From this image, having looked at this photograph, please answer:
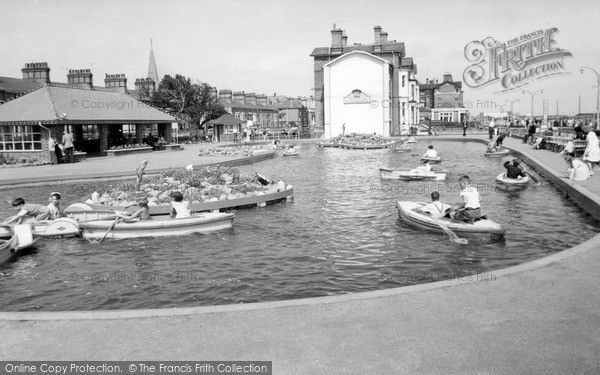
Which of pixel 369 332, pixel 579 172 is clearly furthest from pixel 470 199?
pixel 579 172

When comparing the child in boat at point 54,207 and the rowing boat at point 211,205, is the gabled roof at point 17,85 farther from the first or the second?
the child in boat at point 54,207

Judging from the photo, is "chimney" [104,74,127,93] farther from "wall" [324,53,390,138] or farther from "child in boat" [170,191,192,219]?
"child in boat" [170,191,192,219]

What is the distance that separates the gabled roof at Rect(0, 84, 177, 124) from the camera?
3306cm

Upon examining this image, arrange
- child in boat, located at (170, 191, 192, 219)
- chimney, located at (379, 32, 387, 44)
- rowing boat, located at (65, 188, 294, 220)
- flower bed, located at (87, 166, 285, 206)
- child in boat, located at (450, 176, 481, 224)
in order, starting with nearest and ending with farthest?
child in boat, located at (450, 176, 481, 224) < child in boat, located at (170, 191, 192, 219) < rowing boat, located at (65, 188, 294, 220) < flower bed, located at (87, 166, 285, 206) < chimney, located at (379, 32, 387, 44)

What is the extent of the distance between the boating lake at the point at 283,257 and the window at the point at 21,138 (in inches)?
636

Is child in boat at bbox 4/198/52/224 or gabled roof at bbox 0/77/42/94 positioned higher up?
gabled roof at bbox 0/77/42/94

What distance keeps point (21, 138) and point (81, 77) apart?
29831 mm

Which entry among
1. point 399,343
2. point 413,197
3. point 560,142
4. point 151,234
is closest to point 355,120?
point 560,142

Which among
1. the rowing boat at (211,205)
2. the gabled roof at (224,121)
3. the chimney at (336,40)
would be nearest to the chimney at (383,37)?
the chimney at (336,40)

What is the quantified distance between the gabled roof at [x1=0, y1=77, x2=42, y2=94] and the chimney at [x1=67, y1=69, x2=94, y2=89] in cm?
366

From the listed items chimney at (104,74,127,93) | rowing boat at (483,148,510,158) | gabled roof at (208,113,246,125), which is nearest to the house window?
gabled roof at (208,113,246,125)

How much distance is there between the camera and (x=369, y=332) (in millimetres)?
6473

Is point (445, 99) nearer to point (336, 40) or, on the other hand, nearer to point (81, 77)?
point (336, 40)

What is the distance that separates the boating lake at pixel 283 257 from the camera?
987cm
